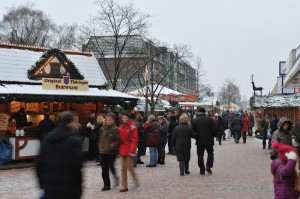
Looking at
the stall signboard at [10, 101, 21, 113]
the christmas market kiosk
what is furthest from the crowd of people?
the stall signboard at [10, 101, 21, 113]

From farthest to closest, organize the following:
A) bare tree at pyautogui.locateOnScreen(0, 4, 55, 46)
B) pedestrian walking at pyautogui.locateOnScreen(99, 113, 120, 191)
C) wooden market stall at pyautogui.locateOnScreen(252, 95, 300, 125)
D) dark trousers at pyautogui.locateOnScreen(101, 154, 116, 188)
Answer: bare tree at pyautogui.locateOnScreen(0, 4, 55, 46) < wooden market stall at pyautogui.locateOnScreen(252, 95, 300, 125) < dark trousers at pyautogui.locateOnScreen(101, 154, 116, 188) < pedestrian walking at pyautogui.locateOnScreen(99, 113, 120, 191)

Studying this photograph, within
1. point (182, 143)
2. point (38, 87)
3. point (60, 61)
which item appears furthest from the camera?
point (60, 61)

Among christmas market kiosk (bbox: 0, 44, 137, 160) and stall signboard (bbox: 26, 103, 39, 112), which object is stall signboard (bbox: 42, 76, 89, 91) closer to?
christmas market kiosk (bbox: 0, 44, 137, 160)

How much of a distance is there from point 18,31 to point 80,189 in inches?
2253

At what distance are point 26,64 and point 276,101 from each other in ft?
37.1

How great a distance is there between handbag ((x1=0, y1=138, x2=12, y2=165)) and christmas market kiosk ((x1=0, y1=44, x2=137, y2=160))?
0.18 meters

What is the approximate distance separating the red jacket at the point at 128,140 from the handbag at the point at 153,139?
426 centimetres

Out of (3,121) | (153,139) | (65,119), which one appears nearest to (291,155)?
(65,119)

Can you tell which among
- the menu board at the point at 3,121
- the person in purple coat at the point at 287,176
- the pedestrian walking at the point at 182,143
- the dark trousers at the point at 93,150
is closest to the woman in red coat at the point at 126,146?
the pedestrian walking at the point at 182,143

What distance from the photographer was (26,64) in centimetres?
1862

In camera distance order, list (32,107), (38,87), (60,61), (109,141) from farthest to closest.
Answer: (32,107) → (60,61) → (38,87) → (109,141)

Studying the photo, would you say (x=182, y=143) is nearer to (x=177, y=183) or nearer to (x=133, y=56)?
(x=177, y=183)

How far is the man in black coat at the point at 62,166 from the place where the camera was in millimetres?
5215

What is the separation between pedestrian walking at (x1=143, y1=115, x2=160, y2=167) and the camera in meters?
14.9
